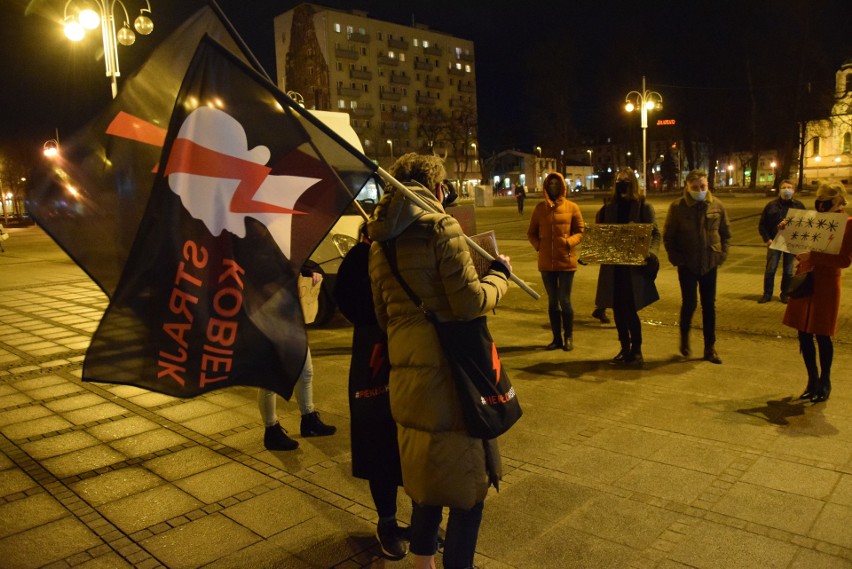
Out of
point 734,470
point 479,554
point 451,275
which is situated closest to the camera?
point 451,275

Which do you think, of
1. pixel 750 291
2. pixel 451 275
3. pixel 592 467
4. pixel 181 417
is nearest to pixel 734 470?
pixel 592 467

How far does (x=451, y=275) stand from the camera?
286cm

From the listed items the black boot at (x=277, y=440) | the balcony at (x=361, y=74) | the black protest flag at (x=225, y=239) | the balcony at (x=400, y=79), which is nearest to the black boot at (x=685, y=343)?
the black boot at (x=277, y=440)

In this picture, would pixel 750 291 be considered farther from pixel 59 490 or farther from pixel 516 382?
pixel 59 490

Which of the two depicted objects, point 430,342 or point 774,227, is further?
point 774,227

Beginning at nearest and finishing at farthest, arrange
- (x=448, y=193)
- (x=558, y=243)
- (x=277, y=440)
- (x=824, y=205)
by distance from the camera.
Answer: (x=448, y=193)
(x=277, y=440)
(x=824, y=205)
(x=558, y=243)

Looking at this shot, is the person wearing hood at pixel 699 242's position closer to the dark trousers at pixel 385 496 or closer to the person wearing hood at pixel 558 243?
the person wearing hood at pixel 558 243

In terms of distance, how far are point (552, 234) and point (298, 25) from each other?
93.9 m

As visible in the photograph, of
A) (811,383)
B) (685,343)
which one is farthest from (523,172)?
(811,383)

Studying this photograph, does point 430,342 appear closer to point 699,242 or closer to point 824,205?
point 824,205

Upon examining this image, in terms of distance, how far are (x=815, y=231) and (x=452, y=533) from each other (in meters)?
4.41

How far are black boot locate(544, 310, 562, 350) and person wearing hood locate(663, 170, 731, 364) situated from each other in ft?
4.37

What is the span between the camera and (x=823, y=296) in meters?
5.68

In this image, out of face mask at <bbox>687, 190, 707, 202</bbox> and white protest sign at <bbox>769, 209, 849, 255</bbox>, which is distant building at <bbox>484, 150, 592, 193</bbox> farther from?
white protest sign at <bbox>769, 209, 849, 255</bbox>
